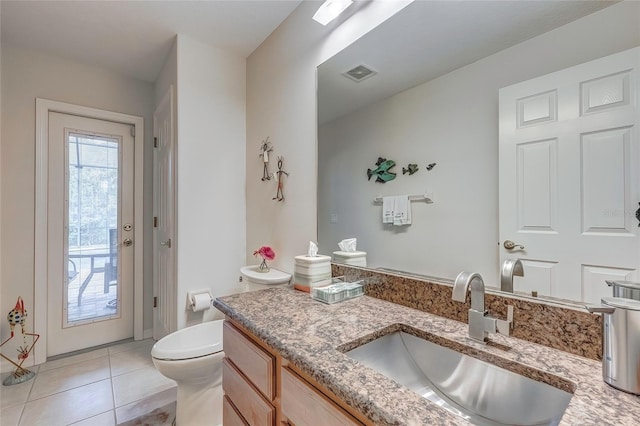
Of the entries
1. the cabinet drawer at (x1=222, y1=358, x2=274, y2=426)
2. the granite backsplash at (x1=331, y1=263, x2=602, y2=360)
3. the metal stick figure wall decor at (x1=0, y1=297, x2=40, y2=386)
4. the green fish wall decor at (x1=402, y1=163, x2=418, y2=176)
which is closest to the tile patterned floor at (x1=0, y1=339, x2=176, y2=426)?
the metal stick figure wall decor at (x1=0, y1=297, x2=40, y2=386)

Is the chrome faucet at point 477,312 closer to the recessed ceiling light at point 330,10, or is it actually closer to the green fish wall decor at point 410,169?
the green fish wall decor at point 410,169

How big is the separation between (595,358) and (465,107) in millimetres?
780

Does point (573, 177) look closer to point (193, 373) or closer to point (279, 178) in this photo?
point (279, 178)

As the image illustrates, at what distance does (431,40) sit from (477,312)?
0.97m

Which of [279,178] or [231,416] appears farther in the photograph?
[279,178]

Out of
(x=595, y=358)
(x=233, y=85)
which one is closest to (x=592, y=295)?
(x=595, y=358)

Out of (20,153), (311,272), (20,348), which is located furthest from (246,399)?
(20,153)

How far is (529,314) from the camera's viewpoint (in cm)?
79

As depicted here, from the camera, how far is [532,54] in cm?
81

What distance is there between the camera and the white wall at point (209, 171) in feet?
6.72

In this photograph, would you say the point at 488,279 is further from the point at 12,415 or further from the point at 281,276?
the point at 12,415

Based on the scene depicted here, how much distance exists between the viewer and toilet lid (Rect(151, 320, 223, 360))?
4.56ft

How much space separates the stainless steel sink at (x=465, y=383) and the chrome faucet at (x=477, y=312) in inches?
3.1

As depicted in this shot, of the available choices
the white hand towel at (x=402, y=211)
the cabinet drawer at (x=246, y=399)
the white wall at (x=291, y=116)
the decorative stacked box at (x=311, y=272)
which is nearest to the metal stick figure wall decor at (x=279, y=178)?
the white wall at (x=291, y=116)
